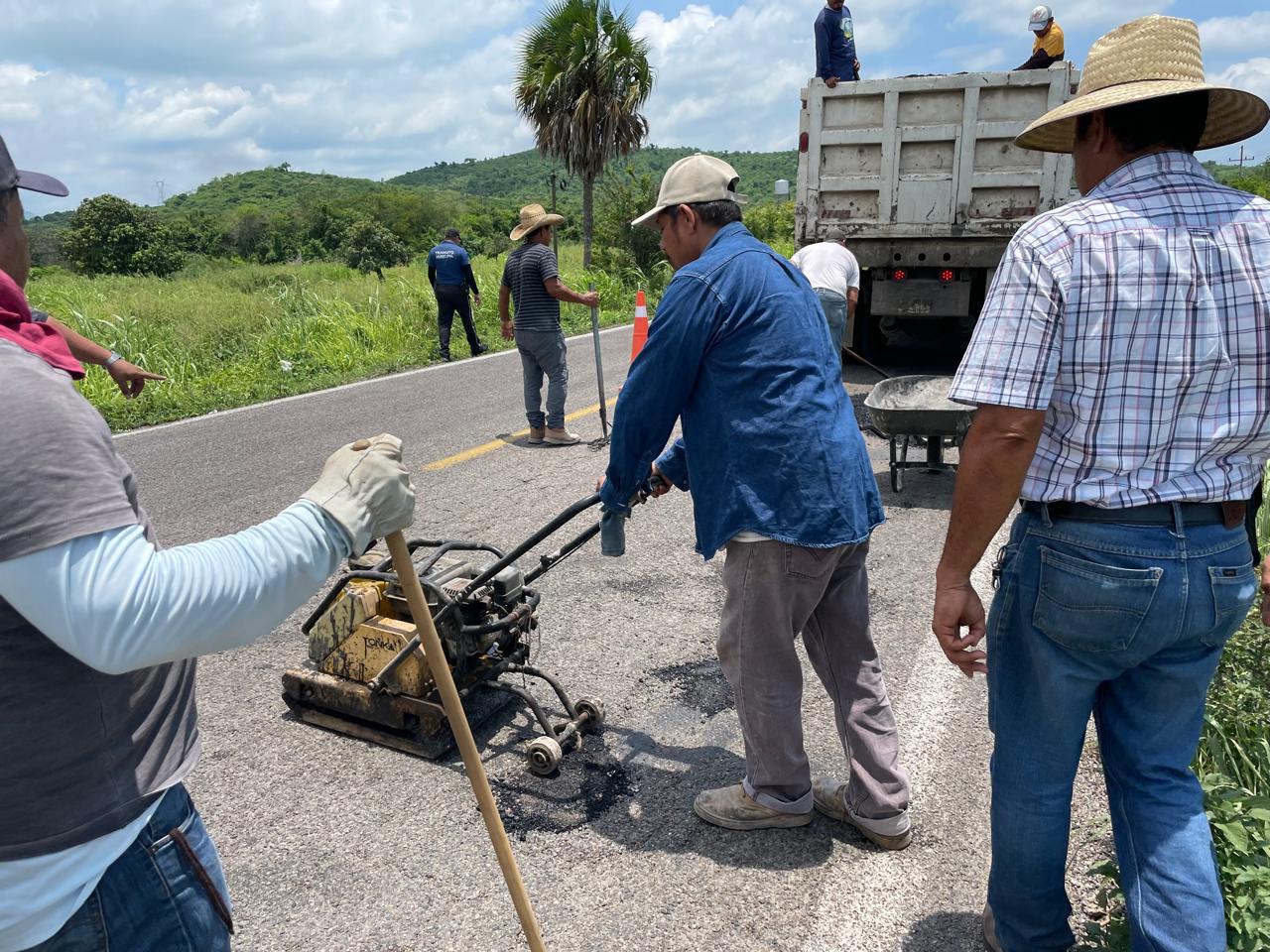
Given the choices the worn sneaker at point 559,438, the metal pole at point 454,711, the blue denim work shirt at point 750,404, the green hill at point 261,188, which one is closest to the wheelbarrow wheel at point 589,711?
the blue denim work shirt at point 750,404

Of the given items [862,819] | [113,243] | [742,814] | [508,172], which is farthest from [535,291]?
[508,172]

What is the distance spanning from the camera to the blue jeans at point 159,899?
4.78 feet

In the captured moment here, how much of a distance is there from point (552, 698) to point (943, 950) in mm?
1853

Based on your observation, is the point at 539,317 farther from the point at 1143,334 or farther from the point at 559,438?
the point at 1143,334

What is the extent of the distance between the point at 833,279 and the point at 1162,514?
19.4ft

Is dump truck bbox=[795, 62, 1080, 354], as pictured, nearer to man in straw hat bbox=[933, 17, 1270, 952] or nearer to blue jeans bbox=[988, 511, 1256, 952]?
man in straw hat bbox=[933, 17, 1270, 952]

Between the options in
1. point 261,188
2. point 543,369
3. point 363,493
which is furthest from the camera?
point 261,188

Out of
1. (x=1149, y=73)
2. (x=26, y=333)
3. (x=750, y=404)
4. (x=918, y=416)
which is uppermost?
(x=1149, y=73)

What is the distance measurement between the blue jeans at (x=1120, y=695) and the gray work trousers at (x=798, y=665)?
69 cm

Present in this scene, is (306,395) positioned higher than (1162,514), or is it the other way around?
(1162,514)

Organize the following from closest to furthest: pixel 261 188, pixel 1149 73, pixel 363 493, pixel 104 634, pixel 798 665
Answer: pixel 104 634 → pixel 363 493 → pixel 1149 73 → pixel 798 665 → pixel 261 188

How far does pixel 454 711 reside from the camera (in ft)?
6.40

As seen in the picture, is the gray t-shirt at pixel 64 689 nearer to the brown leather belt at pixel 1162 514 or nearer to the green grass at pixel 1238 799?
the brown leather belt at pixel 1162 514

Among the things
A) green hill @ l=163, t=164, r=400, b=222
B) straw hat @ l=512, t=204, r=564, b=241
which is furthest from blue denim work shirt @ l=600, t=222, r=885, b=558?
green hill @ l=163, t=164, r=400, b=222
